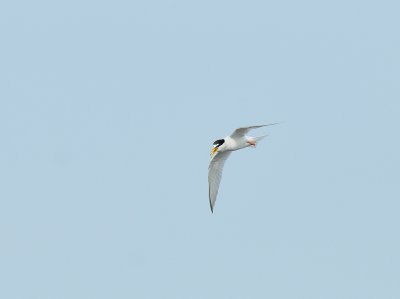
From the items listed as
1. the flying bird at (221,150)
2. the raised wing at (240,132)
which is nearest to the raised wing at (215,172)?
the flying bird at (221,150)

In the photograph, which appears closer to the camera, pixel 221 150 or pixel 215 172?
pixel 221 150

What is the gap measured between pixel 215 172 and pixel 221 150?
181 cm

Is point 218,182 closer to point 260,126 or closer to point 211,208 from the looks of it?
point 211,208

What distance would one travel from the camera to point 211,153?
41969 mm

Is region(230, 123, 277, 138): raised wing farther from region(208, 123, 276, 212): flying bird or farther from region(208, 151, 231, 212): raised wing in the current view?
region(208, 151, 231, 212): raised wing

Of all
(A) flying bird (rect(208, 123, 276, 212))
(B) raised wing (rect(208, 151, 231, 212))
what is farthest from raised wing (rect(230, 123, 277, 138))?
(B) raised wing (rect(208, 151, 231, 212))

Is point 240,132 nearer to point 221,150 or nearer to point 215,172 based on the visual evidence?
point 221,150

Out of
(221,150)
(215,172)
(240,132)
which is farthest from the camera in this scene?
(215,172)

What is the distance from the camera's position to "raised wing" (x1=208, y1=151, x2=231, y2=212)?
139 feet

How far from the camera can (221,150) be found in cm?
4134

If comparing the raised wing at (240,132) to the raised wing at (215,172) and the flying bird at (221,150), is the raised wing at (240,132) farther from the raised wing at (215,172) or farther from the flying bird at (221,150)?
the raised wing at (215,172)

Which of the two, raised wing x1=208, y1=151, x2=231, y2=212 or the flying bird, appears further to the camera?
raised wing x1=208, y1=151, x2=231, y2=212

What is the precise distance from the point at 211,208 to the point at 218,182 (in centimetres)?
186

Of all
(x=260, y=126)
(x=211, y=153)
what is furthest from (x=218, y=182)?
(x=260, y=126)
